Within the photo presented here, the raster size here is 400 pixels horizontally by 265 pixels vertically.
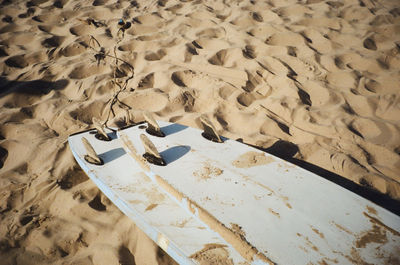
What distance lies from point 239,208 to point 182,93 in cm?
145

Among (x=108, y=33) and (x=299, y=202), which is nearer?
(x=299, y=202)

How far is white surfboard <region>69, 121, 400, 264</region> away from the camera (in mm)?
966

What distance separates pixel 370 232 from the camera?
1.02 meters

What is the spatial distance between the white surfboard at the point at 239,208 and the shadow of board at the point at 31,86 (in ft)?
4.67

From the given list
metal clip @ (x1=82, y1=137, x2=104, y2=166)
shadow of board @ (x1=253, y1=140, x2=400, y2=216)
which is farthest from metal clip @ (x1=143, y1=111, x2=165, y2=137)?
shadow of board @ (x1=253, y1=140, x2=400, y2=216)

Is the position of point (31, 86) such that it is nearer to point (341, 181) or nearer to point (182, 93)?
point (182, 93)

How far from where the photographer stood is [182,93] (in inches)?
89.8

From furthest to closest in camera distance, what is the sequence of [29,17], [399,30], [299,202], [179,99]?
[29,17] < [399,30] < [179,99] < [299,202]

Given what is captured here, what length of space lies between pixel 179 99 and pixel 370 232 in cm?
174

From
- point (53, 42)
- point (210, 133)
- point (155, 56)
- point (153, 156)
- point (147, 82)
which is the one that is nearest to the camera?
point (153, 156)

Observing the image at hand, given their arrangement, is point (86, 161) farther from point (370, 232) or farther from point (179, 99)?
point (370, 232)

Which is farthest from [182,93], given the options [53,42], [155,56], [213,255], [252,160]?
[53,42]

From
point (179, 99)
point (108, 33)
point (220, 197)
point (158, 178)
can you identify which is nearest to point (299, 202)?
point (220, 197)

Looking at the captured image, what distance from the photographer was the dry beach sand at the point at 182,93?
141 cm
